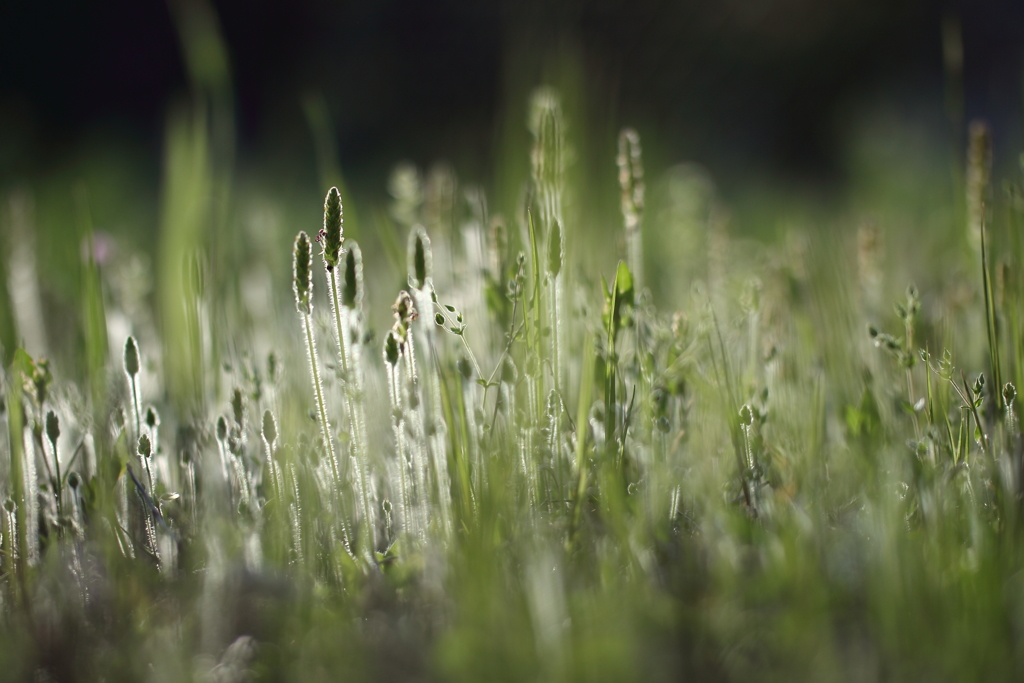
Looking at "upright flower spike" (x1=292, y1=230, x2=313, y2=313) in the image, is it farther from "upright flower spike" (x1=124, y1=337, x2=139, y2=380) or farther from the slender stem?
"upright flower spike" (x1=124, y1=337, x2=139, y2=380)

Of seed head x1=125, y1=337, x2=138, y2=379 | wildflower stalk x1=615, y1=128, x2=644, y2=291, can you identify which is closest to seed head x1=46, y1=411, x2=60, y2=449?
seed head x1=125, y1=337, x2=138, y2=379

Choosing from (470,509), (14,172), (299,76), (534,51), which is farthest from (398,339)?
(299,76)

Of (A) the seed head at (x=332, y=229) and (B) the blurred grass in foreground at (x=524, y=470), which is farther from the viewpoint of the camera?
(A) the seed head at (x=332, y=229)

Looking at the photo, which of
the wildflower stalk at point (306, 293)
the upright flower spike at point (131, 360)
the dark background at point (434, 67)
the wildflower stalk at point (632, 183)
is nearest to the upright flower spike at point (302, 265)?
the wildflower stalk at point (306, 293)

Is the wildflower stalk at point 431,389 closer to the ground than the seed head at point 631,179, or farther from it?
closer to the ground

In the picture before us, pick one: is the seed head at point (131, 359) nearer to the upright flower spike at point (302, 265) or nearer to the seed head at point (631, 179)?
the upright flower spike at point (302, 265)

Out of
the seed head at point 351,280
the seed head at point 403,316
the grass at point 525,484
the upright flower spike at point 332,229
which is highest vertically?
the upright flower spike at point 332,229

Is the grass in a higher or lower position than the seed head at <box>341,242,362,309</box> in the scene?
lower
